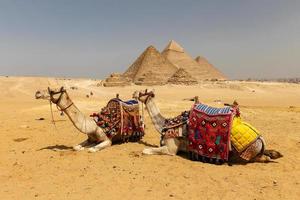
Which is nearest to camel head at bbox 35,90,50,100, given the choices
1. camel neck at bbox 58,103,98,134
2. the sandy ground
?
camel neck at bbox 58,103,98,134

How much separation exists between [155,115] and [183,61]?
104m

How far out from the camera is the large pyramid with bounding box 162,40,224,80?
10829 centimetres

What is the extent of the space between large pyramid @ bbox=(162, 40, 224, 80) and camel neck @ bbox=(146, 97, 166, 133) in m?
96.7

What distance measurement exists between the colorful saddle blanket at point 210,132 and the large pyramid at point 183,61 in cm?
9782

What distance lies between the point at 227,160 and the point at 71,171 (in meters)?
3.24

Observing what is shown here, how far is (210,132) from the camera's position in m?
7.87

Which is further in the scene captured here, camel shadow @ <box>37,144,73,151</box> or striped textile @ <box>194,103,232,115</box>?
camel shadow @ <box>37,144,73,151</box>

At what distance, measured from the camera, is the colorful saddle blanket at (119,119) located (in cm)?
941

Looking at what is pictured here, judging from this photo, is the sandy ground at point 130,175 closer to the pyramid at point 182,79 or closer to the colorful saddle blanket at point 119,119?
the colorful saddle blanket at point 119,119

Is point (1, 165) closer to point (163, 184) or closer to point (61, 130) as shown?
point (163, 184)

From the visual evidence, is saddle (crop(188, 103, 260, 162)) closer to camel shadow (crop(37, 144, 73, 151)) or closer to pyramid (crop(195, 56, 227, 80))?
camel shadow (crop(37, 144, 73, 151))

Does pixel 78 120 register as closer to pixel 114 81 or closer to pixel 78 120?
pixel 78 120

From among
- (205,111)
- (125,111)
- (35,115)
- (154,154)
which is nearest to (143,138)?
(125,111)

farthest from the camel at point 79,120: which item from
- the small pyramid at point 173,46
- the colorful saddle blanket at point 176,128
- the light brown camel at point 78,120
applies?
the small pyramid at point 173,46
